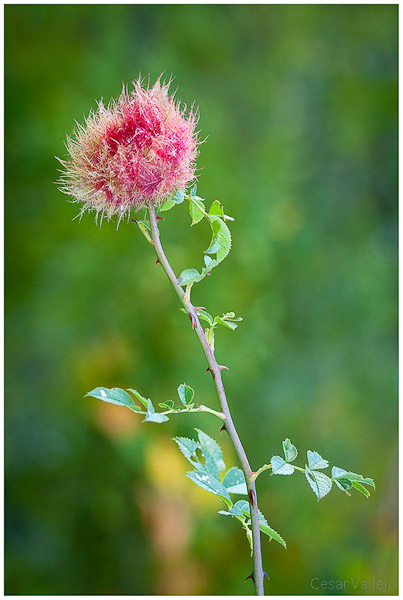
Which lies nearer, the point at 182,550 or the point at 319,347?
the point at 182,550

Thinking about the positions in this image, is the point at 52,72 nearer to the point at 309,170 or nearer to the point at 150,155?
the point at 309,170

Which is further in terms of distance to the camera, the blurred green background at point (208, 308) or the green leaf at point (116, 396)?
the blurred green background at point (208, 308)

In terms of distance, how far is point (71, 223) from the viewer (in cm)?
132

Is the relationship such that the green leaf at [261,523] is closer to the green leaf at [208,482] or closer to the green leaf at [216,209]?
the green leaf at [208,482]

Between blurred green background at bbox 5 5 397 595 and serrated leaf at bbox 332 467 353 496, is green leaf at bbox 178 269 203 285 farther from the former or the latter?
blurred green background at bbox 5 5 397 595

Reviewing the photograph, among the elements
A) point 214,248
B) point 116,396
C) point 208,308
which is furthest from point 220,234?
point 208,308

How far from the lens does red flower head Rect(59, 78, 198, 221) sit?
0.39 meters

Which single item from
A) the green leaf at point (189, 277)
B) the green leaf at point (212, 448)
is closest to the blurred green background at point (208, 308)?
the green leaf at point (212, 448)

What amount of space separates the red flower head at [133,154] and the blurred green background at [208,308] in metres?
0.81

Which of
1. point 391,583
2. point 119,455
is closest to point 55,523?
point 119,455

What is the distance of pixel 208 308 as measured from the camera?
1260mm

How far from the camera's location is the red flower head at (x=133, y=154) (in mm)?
395

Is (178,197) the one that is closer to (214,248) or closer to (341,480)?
(214,248)

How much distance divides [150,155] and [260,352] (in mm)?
1006
